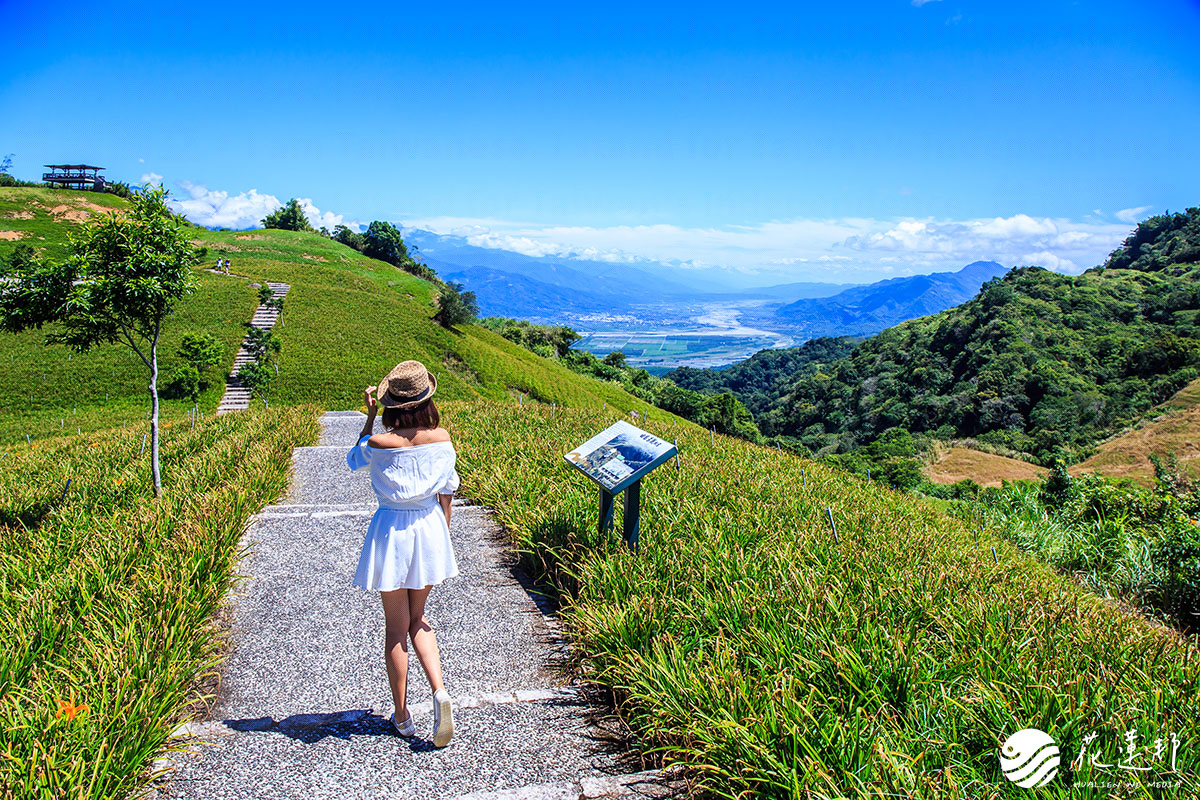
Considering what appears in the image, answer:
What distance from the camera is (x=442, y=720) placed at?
337 cm

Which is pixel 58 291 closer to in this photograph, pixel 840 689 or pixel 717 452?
pixel 717 452

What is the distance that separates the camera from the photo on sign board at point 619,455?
4.89 metres

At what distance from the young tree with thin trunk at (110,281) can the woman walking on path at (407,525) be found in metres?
6.56

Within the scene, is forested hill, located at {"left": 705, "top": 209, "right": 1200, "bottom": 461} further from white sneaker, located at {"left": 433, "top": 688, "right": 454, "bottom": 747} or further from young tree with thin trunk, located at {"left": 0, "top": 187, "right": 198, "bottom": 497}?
young tree with thin trunk, located at {"left": 0, "top": 187, "right": 198, "bottom": 497}

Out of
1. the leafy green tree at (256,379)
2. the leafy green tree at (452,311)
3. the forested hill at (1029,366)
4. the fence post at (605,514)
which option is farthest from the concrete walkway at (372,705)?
the forested hill at (1029,366)

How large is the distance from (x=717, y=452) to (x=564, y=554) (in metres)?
4.96

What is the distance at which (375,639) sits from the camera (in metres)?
4.66

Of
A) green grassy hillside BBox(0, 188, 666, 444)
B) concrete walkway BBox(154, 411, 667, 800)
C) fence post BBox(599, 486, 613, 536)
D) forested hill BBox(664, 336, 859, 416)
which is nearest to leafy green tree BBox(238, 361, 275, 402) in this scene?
green grassy hillside BBox(0, 188, 666, 444)

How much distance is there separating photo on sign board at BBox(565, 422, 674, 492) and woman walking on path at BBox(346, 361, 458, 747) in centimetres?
178

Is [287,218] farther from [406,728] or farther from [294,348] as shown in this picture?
[406,728]

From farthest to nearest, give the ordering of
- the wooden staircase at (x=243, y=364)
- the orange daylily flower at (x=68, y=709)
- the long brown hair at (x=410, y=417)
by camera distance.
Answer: the wooden staircase at (x=243, y=364) → the long brown hair at (x=410, y=417) → the orange daylily flower at (x=68, y=709)

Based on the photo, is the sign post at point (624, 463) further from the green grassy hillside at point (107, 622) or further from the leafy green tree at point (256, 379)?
the leafy green tree at point (256, 379)

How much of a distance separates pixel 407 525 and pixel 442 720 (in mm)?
1101

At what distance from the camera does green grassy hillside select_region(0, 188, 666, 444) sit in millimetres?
24500
